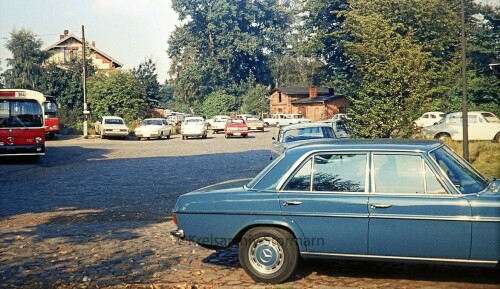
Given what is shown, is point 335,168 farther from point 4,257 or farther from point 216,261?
point 4,257

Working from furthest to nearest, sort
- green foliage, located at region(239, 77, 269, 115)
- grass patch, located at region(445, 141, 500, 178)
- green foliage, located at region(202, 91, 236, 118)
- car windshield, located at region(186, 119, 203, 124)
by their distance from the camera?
green foliage, located at region(202, 91, 236, 118) < green foliage, located at region(239, 77, 269, 115) < car windshield, located at region(186, 119, 203, 124) < grass patch, located at region(445, 141, 500, 178)

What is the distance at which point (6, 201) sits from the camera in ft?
42.7

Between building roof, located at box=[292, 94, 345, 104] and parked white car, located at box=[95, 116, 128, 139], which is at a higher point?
building roof, located at box=[292, 94, 345, 104]

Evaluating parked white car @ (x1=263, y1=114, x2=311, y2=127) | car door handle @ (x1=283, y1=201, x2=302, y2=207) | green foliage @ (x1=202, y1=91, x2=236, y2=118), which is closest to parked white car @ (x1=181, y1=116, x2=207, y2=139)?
parked white car @ (x1=263, y1=114, x2=311, y2=127)

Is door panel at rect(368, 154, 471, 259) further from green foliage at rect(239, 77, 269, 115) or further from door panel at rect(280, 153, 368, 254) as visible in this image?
green foliage at rect(239, 77, 269, 115)

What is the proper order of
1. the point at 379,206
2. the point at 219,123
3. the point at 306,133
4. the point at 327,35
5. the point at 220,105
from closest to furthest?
1. the point at 379,206
2. the point at 306,133
3. the point at 219,123
4. the point at 327,35
5. the point at 220,105

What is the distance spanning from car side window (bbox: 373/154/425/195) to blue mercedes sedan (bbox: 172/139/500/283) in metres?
0.01

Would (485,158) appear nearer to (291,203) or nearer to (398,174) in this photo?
(398,174)

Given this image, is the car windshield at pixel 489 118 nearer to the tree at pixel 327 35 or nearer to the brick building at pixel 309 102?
the tree at pixel 327 35

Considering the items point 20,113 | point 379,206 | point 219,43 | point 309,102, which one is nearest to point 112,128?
point 20,113

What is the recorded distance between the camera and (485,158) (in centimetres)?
1800

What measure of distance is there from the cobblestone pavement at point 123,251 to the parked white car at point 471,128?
47.1 ft

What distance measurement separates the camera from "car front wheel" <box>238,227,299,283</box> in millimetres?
6098

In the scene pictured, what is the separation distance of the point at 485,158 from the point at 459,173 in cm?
1323
